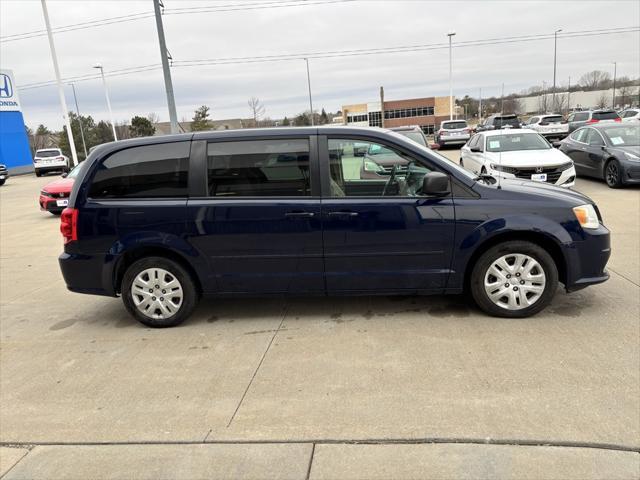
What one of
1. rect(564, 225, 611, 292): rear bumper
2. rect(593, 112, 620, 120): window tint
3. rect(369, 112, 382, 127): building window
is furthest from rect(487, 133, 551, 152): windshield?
rect(369, 112, 382, 127): building window

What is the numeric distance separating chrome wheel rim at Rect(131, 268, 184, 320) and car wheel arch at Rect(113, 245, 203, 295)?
144 mm

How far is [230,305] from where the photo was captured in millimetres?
5172

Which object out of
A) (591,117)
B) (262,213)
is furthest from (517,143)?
(591,117)

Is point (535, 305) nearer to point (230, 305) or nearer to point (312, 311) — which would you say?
point (312, 311)

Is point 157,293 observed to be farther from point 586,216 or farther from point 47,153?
point 47,153

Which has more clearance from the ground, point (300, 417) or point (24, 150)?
point (24, 150)

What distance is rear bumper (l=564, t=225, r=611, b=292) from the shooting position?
4227 millimetres

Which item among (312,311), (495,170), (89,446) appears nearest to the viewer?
(89,446)

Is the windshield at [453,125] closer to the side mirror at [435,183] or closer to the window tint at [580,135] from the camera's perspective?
the window tint at [580,135]

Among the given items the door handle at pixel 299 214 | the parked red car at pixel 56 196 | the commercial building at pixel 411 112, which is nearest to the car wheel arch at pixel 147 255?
the door handle at pixel 299 214

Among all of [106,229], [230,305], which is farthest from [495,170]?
[106,229]

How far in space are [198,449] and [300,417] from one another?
2.08ft

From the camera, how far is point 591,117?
27109 mm

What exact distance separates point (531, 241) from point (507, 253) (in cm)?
26
